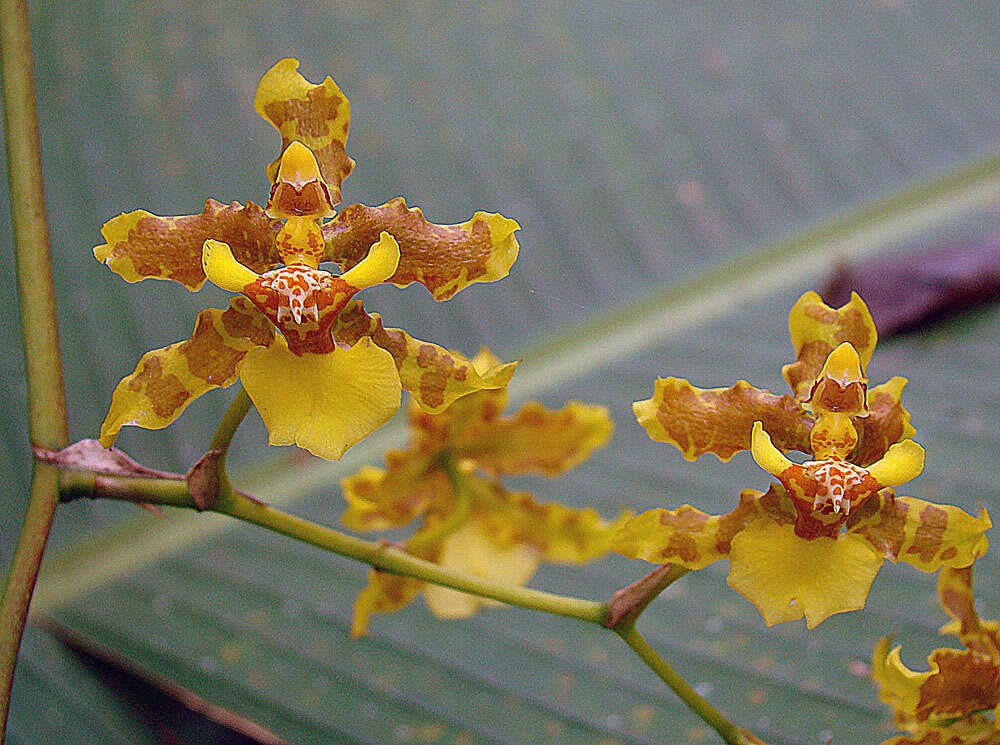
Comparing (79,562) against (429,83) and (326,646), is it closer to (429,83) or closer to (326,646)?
(326,646)

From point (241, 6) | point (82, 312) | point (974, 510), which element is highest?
point (241, 6)

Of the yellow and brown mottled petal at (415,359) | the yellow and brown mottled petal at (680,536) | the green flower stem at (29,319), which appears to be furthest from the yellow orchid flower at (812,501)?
the green flower stem at (29,319)

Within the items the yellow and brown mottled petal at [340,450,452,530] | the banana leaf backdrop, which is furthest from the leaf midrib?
the yellow and brown mottled petal at [340,450,452,530]

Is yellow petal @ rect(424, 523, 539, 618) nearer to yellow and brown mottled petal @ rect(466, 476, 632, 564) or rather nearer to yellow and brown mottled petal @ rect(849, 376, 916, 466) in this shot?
yellow and brown mottled petal @ rect(466, 476, 632, 564)

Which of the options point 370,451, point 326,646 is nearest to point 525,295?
point 370,451

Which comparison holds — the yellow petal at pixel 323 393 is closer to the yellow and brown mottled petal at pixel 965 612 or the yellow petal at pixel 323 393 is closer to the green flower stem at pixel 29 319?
the green flower stem at pixel 29 319

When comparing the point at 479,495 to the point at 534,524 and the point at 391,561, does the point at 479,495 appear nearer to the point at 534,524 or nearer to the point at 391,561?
the point at 534,524
